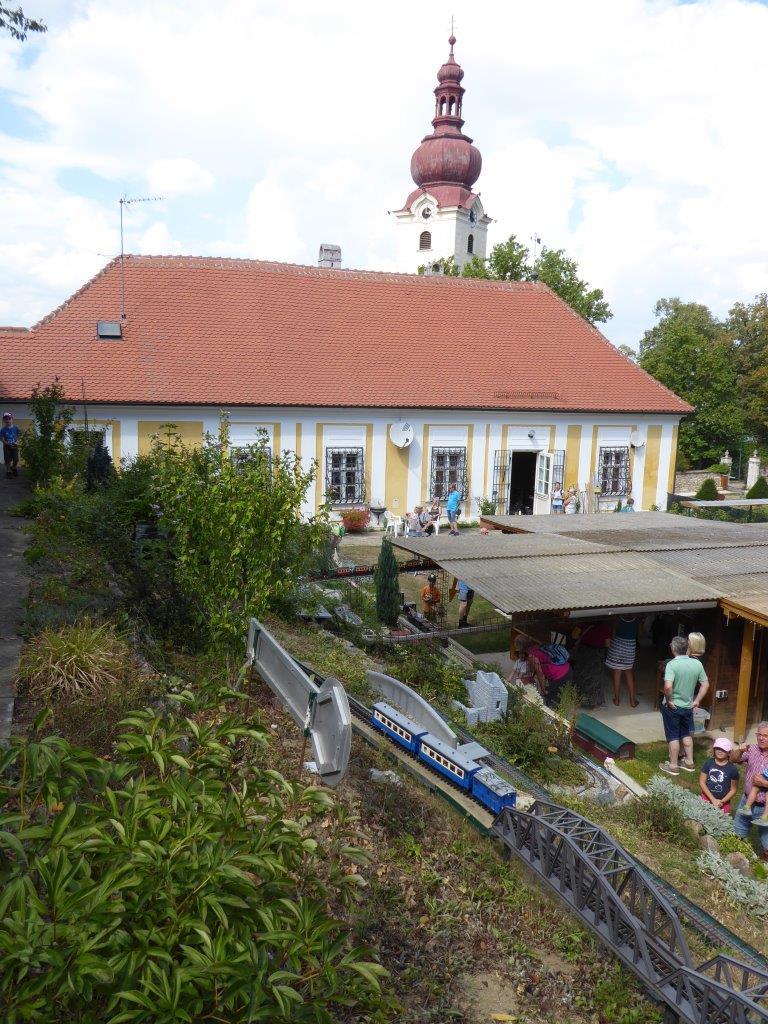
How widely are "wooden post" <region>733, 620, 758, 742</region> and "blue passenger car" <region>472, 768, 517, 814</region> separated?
5.23 metres

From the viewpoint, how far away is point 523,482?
2422 cm

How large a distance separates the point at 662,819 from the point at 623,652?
381cm

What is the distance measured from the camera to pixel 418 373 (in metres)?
22.5

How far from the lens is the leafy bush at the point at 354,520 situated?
825 inches

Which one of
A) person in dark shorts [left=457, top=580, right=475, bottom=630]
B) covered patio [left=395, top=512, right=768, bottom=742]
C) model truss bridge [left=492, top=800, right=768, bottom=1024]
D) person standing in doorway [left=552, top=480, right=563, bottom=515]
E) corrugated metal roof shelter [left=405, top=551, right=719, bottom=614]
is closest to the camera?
model truss bridge [left=492, top=800, right=768, bottom=1024]

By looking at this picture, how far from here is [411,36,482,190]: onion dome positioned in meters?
47.8

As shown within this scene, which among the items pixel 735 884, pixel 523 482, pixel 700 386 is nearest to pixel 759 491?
pixel 700 386

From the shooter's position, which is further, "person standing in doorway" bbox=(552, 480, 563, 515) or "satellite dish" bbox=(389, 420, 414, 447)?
"person standing in doorway" bbox=(552, 480, 563, 515)

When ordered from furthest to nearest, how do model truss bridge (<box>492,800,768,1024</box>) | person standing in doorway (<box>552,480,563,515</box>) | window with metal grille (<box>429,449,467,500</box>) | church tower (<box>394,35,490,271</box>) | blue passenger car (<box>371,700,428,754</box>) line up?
church tower (<box>394,35,490,271</box>) < person standing in doorway (<box>552,480,563,515</box>) < window with metal grille (<box>429,449,467,500</box>) < blue passenger car (<box>371,700,428,754</box>) < model truss bridge (<box>492,800,768,1024</box>)

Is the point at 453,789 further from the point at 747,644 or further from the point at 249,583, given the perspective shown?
the point at 747,644

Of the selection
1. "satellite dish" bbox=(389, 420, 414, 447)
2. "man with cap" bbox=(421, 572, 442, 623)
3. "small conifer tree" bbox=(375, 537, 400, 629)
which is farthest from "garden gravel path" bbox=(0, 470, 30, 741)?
"satellite dish" bbox=(389, 420, 414, 447)

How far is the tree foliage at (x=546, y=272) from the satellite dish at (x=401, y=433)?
1609 cm

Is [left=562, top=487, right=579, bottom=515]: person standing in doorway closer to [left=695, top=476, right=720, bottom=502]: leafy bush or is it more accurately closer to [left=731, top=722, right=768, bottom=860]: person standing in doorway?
[left=695, top=476, right=720, bottom=502]: leafy bush

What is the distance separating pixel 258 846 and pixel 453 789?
3572 millimetres
